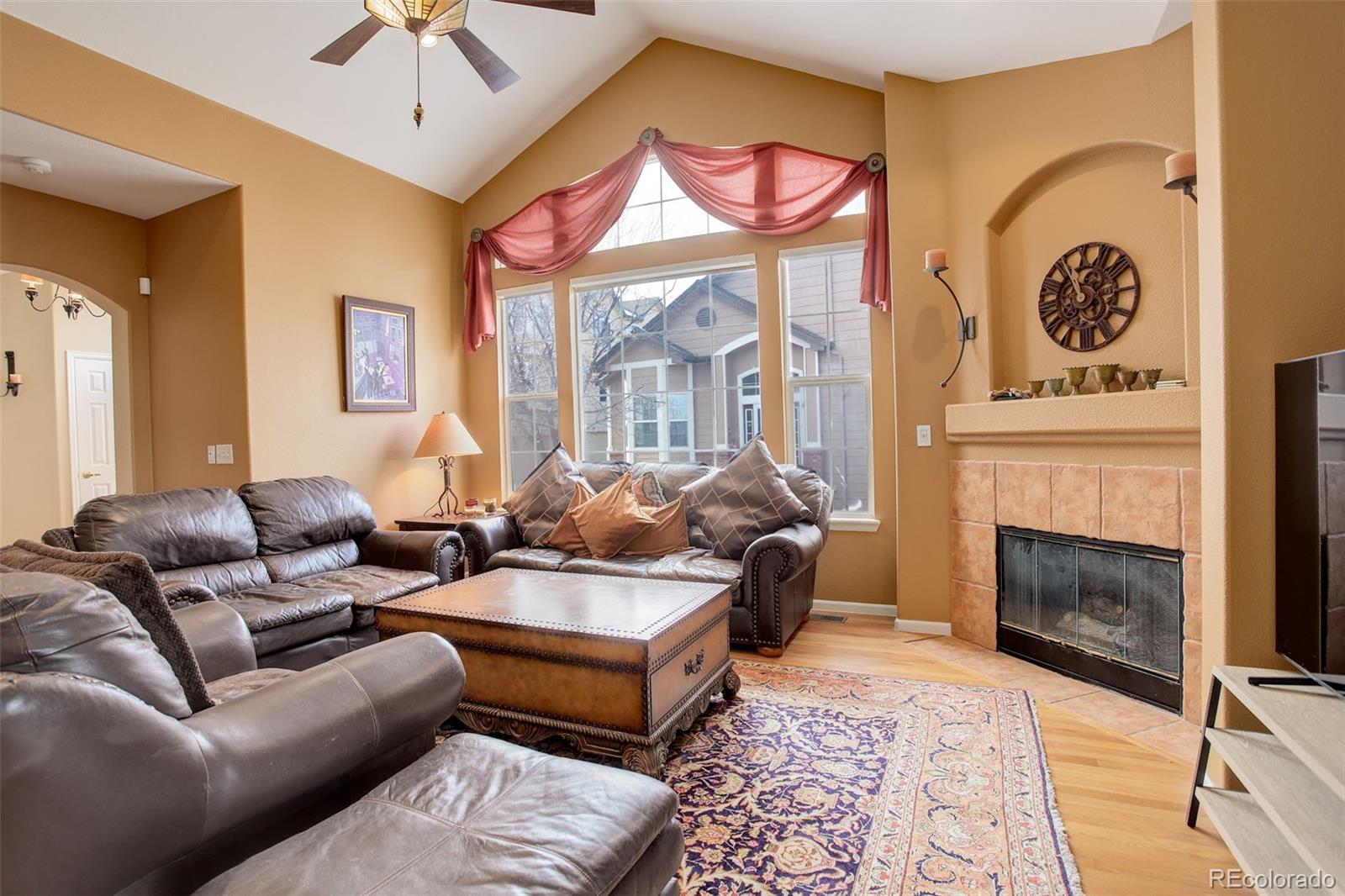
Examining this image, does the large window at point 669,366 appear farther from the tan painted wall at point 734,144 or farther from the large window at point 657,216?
the large window at point 657,216

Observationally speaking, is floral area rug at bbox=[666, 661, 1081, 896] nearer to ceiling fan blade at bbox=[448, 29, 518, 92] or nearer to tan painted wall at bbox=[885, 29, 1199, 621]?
tan painted wall at bbox=[885, 29, 1199, 621]

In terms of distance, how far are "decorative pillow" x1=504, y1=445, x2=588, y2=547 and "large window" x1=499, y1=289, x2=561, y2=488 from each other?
0.77m

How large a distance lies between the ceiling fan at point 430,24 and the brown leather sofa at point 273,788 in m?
2.15

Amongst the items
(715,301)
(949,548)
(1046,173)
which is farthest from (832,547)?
(1046,173)

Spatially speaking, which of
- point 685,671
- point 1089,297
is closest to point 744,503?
point 685,671

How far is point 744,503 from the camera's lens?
3.74 metres

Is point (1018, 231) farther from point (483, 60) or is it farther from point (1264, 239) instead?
point (483, 60)

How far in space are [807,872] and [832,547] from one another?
2640 millimetres

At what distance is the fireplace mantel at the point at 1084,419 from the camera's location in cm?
260

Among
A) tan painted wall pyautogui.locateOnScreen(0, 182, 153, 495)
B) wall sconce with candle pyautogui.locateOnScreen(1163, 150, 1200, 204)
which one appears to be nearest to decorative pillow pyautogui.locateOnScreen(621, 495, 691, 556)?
wall sconce with candle pyautogui.locateOnScreen(1163, 150, 1200, 204)

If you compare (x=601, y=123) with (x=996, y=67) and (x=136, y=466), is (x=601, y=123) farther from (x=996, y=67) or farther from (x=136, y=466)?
(x=136, y=466)

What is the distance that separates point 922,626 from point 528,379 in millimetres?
3313

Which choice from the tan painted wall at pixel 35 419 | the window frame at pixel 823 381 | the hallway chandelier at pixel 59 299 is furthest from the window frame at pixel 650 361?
the tan painted wall at pixel 35 419

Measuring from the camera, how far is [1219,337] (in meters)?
1.95
